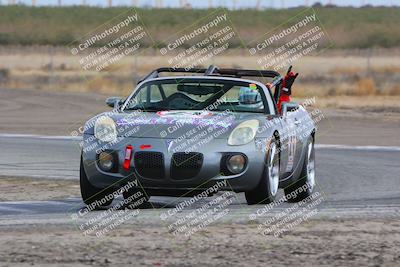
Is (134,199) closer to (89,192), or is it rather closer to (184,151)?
(89,192)

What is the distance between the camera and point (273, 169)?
10898 millimetres

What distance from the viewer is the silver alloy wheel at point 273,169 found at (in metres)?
Result: 10.6

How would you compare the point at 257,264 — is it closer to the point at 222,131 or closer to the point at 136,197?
the point at 222,131

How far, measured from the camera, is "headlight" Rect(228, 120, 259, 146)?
34.3ft

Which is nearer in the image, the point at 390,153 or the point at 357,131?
the point at 390,153

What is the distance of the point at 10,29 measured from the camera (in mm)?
87688

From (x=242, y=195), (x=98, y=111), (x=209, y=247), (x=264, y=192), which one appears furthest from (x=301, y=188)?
(x=98, y=111)

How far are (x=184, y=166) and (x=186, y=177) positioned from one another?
106 millimetres

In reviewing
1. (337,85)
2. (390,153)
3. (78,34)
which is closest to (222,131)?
(390,153)

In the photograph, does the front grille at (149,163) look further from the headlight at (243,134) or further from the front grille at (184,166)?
the headlight at (243,134)

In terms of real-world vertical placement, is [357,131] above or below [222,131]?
below

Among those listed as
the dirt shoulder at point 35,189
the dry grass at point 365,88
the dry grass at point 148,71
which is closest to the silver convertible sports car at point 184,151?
the dirt shoulder at point 35,189

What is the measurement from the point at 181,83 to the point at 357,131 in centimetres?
1435

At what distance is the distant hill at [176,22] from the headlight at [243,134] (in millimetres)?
68044
